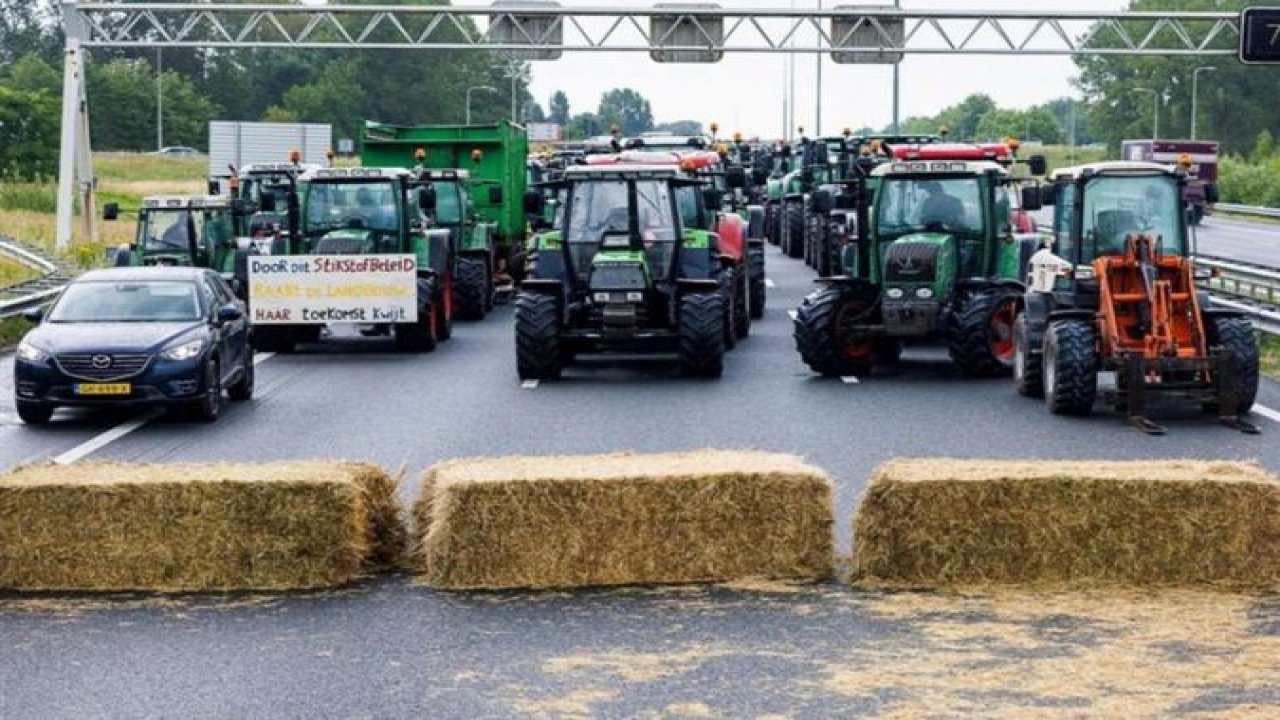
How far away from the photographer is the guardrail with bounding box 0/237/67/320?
34.7m

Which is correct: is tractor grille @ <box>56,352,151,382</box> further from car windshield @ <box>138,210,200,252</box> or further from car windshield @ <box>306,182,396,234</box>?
car windshield @ <box>138,210,200,252</box>

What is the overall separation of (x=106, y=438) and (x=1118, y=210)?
10111 mm

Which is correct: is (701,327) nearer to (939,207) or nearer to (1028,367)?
(939,207)

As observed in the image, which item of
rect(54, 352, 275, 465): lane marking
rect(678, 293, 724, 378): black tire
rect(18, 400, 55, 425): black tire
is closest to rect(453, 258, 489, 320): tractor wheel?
rect(678, 293, 724, 378): black tire

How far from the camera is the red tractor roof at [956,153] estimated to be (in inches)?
1389

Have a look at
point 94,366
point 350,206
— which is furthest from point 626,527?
point 350,206

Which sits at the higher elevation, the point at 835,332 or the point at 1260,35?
the point at 1260,35

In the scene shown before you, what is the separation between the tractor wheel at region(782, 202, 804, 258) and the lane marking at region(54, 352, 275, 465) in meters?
32.3

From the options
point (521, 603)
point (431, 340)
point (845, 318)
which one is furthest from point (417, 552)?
point (431, 340)

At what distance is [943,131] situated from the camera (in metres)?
47.2

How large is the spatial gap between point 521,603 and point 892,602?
2013 mm

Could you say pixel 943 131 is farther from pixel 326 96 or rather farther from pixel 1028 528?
pixel 326 96

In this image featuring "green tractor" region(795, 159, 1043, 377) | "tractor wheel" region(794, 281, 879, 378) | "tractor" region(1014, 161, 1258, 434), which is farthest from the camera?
"tractor wheel" region(794, 281, 879, 378)

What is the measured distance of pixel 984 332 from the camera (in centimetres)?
2772
